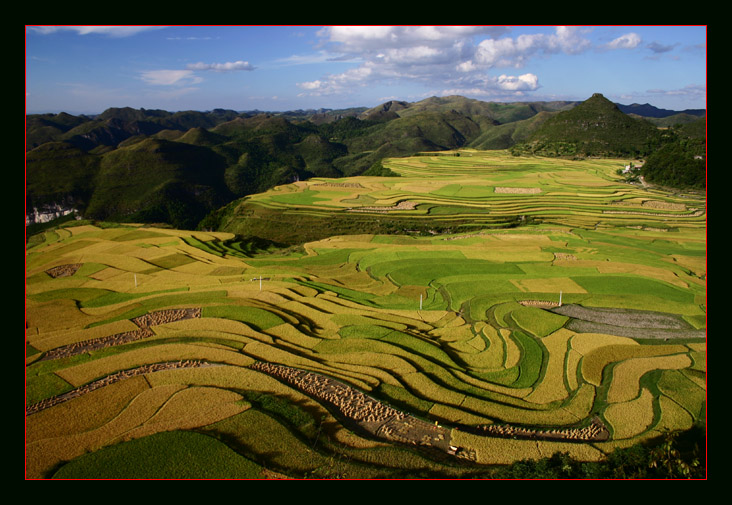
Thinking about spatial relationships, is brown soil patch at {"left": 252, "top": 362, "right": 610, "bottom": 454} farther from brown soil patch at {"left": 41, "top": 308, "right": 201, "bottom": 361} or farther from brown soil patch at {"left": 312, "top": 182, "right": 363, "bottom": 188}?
brown soil patch at {"left": 312, "top": 182, "right": 363, "bottom": 188}

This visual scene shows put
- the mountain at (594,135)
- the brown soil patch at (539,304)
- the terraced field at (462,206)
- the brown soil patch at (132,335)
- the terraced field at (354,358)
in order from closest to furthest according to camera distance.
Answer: the terraced field at (354,358), the brown soil patch at (132,335), the brown soil patch at (539,304), the terraced field at (462,206), the mountain at (594,135)

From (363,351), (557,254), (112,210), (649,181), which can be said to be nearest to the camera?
Answer: (363,351)

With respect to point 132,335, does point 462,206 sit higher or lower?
higher

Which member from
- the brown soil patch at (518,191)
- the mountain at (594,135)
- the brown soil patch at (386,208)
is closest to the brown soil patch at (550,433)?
the brown soil patch at (386,208)

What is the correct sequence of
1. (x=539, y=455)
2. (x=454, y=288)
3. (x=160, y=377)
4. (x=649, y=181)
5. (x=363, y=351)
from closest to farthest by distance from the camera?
(x=539, y=455), (x=160, y=377), (x=363, y=351), (x=454, y=288), (x=649, y=181)

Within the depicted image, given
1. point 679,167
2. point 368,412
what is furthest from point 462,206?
point 368,412

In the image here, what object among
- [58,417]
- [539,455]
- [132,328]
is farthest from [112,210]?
[539,455]

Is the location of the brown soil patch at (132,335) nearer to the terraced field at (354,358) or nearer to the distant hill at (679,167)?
the terraced field at (354,358)

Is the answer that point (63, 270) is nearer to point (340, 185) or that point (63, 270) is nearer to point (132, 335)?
point (132, 335)

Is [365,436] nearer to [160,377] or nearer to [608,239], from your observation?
[160,377]
